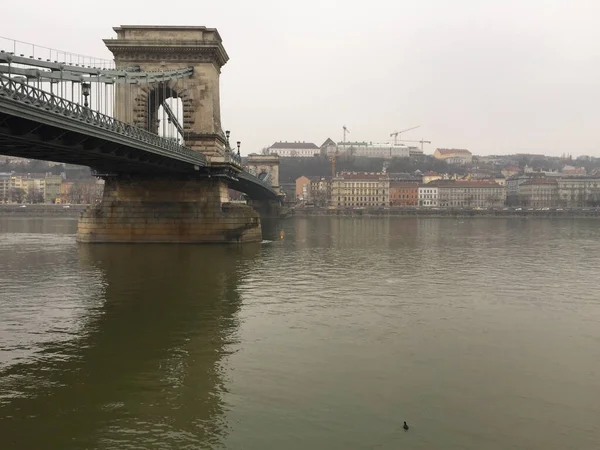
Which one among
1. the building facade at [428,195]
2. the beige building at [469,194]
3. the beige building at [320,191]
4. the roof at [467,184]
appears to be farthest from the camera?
the roof at [467,184]

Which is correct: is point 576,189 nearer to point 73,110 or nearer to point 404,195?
point 404,195

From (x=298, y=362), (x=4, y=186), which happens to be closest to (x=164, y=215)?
(x=298, y=362)

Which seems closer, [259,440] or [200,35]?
[259,440]

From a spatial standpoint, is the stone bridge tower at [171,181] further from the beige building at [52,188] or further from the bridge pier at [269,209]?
the beige building at [52,188]

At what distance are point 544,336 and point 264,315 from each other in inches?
321

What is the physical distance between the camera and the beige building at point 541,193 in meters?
171

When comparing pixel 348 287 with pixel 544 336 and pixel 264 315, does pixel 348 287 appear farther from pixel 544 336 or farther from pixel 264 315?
pixel 544 336

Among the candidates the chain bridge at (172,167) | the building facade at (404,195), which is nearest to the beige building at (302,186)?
the building facade at (404,195)

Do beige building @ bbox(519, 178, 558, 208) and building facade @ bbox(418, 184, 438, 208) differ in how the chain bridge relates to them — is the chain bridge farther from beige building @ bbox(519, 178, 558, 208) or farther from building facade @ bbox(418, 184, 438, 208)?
beige building @ bbox(519, 178, 558, 208)

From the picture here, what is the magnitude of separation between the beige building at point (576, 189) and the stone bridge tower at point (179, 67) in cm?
15406

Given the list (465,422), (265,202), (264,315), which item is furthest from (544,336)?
(265,202)

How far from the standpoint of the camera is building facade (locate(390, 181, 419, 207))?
16875 cm

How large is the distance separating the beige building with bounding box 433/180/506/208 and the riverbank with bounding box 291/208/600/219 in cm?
3091

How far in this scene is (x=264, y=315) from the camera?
659 inches
